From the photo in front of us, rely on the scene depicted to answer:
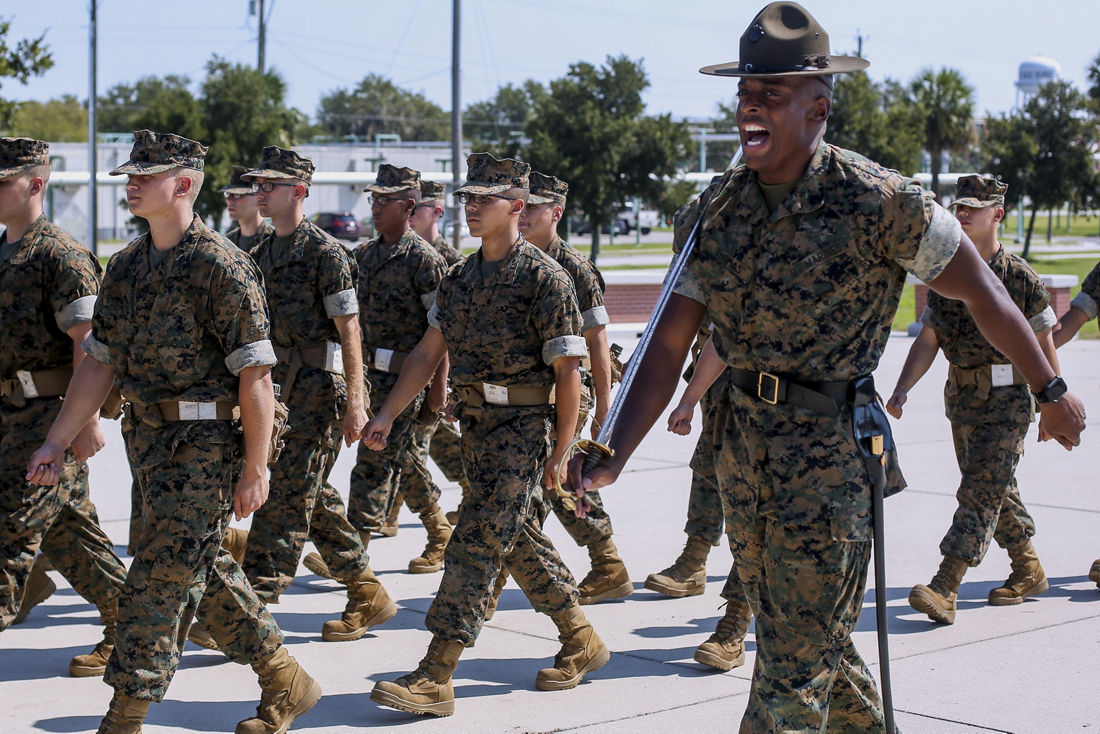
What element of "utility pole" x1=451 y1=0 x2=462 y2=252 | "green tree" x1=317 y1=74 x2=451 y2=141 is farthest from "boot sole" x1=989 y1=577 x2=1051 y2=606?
"green tree" x1=317 y1=74 x2=451 y2=141

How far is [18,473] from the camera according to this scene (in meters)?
5.64

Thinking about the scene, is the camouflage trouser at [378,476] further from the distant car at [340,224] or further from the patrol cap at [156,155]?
the distant car at [340,224]

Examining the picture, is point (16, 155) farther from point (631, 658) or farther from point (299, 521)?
point (631, 658)

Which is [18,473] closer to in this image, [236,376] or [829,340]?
[236,376]

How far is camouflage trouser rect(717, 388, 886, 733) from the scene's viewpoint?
3637mm

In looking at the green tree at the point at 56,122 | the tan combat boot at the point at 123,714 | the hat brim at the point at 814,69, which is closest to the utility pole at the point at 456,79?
the tan combat boot at the point at 123,714

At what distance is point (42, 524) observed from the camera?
568 centimetres

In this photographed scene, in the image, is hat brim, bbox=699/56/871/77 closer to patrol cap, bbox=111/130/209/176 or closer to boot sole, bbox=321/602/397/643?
patrol cap, bbox=111/130/209/176

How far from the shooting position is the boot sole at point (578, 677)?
5.66 m

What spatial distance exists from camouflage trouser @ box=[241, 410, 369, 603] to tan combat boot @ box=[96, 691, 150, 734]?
1.76m

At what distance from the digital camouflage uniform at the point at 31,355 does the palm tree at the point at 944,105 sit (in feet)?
142

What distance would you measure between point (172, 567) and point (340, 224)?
45.3 meters

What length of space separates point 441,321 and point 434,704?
5.05 ft

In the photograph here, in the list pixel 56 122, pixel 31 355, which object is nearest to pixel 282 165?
pixel 31 355
